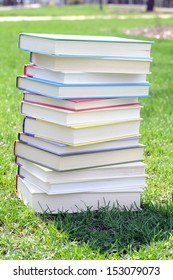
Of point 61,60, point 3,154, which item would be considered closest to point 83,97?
point 61,60

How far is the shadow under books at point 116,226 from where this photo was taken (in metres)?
3.00

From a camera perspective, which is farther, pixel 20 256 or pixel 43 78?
pixel 43 78

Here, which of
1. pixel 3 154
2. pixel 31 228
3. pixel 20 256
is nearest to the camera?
pixel 20 256

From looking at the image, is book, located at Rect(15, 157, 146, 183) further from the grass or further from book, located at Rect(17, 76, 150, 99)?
book, located at Rect(17, 76, 150, 99)

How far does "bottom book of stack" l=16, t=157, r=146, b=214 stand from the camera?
3.33 m

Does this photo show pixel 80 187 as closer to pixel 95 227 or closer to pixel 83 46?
pixel 95 227

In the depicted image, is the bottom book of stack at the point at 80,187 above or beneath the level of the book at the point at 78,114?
beneath

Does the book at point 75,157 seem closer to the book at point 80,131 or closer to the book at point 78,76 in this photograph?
the book at point 80,131

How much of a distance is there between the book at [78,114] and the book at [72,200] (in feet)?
1.31

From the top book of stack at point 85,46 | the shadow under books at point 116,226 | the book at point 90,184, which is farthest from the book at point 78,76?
the shadow under books at point 116,226

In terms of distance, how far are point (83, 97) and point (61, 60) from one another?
8.9 inches

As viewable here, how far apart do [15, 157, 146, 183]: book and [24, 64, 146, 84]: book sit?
0.48m

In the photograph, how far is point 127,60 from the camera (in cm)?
337

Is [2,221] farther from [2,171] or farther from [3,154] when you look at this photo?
[3,154]
